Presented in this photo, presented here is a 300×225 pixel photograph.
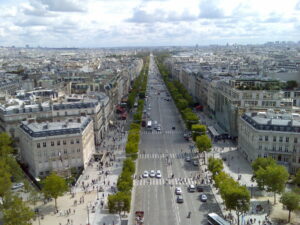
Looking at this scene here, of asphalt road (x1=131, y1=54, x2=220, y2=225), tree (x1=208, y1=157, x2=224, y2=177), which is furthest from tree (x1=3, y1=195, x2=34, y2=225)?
tree (x1=208, y1=157, x2=224, y2=177)

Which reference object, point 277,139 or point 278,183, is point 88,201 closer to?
point 278,183

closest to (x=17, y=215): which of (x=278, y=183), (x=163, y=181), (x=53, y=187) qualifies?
(x=53, y=187)

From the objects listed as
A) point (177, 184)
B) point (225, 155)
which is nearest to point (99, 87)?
point (225, 155)

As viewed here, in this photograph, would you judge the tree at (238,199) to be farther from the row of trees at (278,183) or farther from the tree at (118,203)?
the tree at (118,203)

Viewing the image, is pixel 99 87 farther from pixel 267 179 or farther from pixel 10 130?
pixel 267 179

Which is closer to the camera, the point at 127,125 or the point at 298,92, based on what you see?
the point at 298,92

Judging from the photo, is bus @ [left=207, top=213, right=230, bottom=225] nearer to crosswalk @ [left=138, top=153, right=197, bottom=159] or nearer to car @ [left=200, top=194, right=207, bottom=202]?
car @ [left=200, top=194, right=207, bottom=202]
